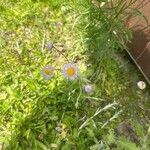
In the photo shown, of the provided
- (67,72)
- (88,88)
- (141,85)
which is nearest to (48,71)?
(67,72)

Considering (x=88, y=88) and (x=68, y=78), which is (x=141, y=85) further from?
(x=68, y=78)

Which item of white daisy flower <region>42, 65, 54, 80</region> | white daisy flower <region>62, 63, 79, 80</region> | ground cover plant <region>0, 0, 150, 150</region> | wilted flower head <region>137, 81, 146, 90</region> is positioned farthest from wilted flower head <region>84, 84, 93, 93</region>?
wilted flower head <region>137, 81, 146, 90</region>

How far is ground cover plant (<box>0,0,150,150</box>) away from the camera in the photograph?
115 inches

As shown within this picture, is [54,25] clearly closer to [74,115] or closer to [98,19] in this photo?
[98,19]

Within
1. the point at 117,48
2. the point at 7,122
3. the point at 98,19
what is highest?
the point at 98,19

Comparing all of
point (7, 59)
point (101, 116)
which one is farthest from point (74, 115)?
point (7, 59)

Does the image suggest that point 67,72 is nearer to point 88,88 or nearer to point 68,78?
point 68,78

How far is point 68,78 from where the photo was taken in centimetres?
284

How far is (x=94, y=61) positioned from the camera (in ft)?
11.0

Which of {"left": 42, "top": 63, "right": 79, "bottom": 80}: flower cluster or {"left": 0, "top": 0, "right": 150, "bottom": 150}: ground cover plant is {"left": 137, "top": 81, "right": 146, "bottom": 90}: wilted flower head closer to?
{"left": 0, "top": 0, "right": 150, "bottom": 150}: ground cover plant

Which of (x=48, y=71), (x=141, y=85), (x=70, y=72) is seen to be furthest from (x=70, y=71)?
(x=141, y=85)

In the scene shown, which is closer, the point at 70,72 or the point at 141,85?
the point at 70,72

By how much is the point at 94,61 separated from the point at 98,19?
1.12ft

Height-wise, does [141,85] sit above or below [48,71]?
below
